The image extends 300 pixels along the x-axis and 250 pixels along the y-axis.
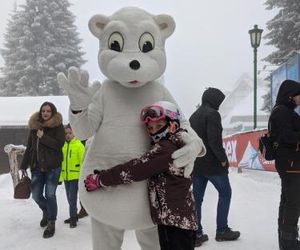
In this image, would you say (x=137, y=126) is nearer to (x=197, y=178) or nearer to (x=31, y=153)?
(x=197, y=178)

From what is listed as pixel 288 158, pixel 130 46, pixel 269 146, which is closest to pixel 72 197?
pixel 269 146

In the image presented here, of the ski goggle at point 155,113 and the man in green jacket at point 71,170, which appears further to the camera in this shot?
the man in green jacket at point 71,170

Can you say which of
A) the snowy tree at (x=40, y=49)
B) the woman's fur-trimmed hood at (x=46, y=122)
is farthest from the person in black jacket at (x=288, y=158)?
the snowy tree at (x=40, y=49)

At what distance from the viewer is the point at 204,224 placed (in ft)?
21.2

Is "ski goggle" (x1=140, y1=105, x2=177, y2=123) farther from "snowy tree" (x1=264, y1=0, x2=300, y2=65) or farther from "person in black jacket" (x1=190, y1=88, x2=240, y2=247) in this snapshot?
"snowy tree" (x1=264, y1=0, x2=300, y2=65)

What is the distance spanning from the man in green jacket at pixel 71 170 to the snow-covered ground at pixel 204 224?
0.90 feet

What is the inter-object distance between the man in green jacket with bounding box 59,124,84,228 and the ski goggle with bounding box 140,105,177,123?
354 cm

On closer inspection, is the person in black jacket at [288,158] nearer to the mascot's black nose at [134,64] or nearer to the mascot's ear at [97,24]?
the mascot's black nose at [134,64]

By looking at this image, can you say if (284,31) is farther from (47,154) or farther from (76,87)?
(76,87)

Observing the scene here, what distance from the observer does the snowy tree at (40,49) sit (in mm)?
29344

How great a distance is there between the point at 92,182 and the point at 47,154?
3.03 metres

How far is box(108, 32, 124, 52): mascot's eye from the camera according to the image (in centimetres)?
336

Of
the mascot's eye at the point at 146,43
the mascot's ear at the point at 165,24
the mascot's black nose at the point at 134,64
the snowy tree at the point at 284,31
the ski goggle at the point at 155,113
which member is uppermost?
the snowy tree at the point at 284,31

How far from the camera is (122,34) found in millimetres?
3371
